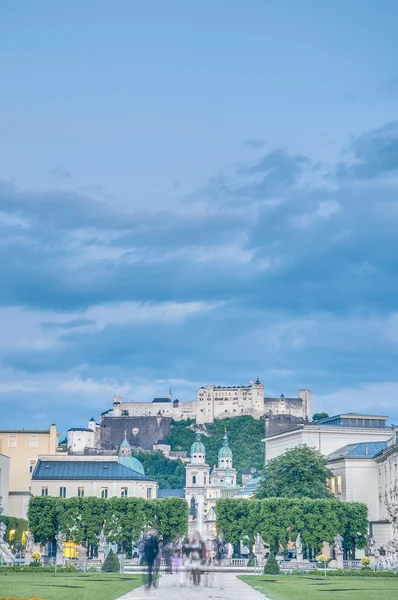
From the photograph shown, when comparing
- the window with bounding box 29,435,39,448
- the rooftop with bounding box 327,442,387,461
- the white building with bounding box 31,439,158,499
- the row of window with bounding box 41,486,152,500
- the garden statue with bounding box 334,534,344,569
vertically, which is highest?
the window with bounding box 29,435,39,448

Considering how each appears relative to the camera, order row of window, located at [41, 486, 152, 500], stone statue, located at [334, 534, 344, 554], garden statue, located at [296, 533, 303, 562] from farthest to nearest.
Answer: row of window, located at [41, 486, 152, 500]
garden statue, located at [296, 533, 303, 562]
stone statue, located at [334, 534, 344, 554]

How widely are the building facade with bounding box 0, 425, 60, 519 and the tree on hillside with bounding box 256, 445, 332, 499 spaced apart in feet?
106

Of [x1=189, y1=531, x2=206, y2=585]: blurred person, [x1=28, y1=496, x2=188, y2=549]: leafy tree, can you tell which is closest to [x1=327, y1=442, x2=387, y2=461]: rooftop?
[x1=28, y1=496, x2=188, y2=549]: leafy tree

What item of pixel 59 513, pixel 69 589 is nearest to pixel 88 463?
pixel 59 513

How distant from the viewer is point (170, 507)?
89.2 metres

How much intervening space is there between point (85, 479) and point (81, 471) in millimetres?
1547

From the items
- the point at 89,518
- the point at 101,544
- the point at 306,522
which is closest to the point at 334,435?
the point at 306,522

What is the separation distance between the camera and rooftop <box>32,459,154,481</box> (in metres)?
114

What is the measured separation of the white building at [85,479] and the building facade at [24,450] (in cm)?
293

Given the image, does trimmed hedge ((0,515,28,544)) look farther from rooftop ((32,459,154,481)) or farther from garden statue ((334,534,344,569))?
garden statue ((334,534,344,569))

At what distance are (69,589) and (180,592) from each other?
7176 millimetres

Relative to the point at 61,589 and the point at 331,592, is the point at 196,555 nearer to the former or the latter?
the point at 61,589

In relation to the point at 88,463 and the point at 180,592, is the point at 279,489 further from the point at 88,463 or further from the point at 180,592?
the point at 180,592

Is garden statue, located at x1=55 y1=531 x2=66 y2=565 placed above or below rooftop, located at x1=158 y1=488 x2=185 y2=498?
below
